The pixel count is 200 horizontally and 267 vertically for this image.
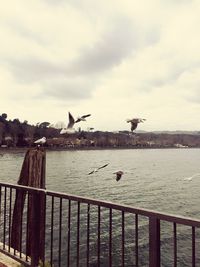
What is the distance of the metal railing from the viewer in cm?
A: 339

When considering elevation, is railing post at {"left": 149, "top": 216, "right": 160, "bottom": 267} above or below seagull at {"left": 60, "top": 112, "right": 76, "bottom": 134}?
below

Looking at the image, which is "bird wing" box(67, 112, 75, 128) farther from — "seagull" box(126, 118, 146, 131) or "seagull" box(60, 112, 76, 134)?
"seagull" box(126, 118, 146, 131)

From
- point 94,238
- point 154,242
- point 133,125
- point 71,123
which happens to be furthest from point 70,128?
point 94,238

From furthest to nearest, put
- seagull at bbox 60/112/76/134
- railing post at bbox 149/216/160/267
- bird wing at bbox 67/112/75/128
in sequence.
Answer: bird wing at bbox 67/112/75/128, seagull at bbox 60/112/76/134, railing post at bbox 149/216/160/267

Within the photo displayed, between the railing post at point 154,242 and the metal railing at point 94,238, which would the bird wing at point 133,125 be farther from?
the railing post at point 154,242

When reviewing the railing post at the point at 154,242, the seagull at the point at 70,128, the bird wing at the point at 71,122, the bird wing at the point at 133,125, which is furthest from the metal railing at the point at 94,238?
the bird wing at the point at 133,125

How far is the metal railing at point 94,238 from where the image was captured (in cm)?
339

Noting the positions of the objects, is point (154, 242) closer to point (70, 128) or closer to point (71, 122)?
point (70, 128)

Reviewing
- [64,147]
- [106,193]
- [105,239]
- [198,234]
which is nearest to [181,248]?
[198,234]

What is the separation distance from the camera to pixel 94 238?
67.5 feet

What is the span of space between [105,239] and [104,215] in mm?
6391

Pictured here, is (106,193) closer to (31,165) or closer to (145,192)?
(145,192)

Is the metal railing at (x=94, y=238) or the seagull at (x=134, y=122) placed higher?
the seagull at (x=134, y=122)

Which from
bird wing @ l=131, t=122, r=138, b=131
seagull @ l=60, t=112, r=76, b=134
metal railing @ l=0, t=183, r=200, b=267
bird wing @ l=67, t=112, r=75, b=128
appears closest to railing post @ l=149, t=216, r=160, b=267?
metal railing @ l=0, t=183, r=200, b=267
